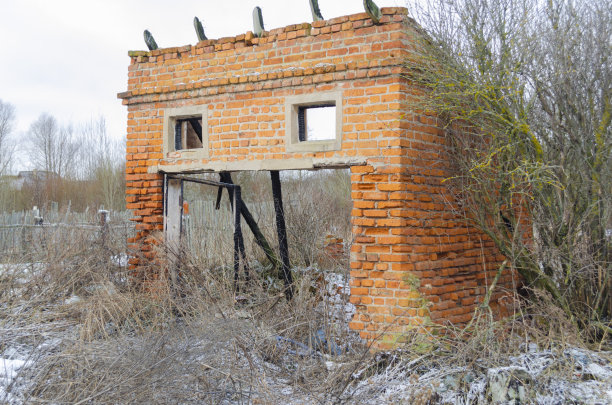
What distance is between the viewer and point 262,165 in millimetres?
7211

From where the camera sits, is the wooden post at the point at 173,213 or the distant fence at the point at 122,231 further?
the distant fence at the point at 122,231

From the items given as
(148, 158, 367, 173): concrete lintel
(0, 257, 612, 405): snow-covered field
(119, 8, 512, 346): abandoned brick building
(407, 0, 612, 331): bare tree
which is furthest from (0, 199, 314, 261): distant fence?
(407, 0, 612, 331): bare tree

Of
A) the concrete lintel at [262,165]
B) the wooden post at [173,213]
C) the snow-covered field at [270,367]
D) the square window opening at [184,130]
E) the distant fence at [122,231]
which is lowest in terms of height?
the snow-covered field at [270,367]

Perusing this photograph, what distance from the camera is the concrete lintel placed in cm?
672

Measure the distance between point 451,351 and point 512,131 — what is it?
230 cm

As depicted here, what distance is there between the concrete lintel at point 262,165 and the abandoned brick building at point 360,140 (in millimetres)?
14

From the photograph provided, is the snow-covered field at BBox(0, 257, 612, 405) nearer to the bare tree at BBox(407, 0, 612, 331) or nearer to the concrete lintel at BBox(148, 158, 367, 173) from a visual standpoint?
the bare tree at BBox(407, 0, 612, 331)

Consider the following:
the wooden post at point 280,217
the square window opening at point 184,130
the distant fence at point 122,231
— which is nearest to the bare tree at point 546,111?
the wooden post at point 280,217

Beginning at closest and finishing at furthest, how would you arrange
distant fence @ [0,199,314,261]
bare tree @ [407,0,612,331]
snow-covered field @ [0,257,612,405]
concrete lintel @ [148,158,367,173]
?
snow-covered field @ [0,257,612,405] < bare tree @ [407,0,612,331] < concrete lintel @ [148,158,367,173] < distant fence @ [0,199,314,261]

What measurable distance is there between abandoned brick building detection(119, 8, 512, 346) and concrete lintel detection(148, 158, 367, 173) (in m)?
0.01

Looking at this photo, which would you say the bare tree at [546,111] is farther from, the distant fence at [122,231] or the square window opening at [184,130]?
the distant fence at [122,231]

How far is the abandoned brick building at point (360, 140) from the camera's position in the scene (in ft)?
21.1

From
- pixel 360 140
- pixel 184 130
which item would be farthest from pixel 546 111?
pixel 184 130

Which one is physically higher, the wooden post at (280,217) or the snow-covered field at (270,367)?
the wooden post at (280,217)
